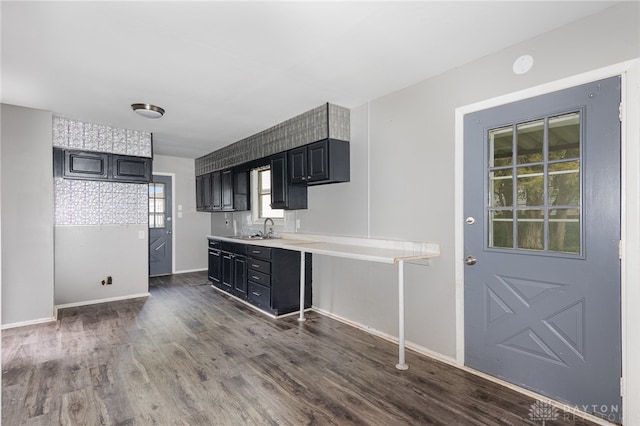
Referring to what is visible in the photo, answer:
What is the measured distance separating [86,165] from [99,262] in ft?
4.54

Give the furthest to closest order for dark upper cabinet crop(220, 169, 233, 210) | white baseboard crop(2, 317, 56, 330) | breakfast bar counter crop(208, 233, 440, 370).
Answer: dark upper cabinet crop(220, 169, 233, 210), white baseboard crop(2, 317, 56, 330), breakfast bar counter crop(208, 233, 440, 370)

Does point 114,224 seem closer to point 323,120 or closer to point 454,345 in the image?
point 323,120

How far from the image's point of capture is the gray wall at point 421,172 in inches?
85.3

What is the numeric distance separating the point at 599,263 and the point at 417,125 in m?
1.77

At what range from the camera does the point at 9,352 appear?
10.0 ft

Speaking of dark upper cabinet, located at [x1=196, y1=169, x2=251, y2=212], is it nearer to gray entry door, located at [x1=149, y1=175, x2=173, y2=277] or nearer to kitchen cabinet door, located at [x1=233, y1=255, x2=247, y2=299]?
gray entry door, located at [x1=149, y1=175, x2=173, y2=277]

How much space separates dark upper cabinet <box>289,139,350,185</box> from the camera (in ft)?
12.3

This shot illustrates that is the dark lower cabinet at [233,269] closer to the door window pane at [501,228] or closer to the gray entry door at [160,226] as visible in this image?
the gray entry door at [160,226]

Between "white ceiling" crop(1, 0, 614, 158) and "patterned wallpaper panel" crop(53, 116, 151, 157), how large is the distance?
53 cm

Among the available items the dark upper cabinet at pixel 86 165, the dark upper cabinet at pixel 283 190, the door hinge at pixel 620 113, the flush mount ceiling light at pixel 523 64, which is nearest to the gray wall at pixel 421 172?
the flush mount ceiling light at pixel 523 64

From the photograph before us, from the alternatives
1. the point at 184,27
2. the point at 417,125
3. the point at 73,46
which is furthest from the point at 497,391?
the point at 73,46

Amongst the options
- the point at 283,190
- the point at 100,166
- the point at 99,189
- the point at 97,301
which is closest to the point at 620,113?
the point at 283,190

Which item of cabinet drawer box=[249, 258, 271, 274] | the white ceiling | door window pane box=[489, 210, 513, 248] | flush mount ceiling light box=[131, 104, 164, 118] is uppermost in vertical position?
the white ceiling

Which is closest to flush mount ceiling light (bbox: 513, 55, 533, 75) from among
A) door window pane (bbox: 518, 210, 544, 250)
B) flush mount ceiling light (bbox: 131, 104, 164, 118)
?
door window pane (bbox: 518, 210, 544, 250)
